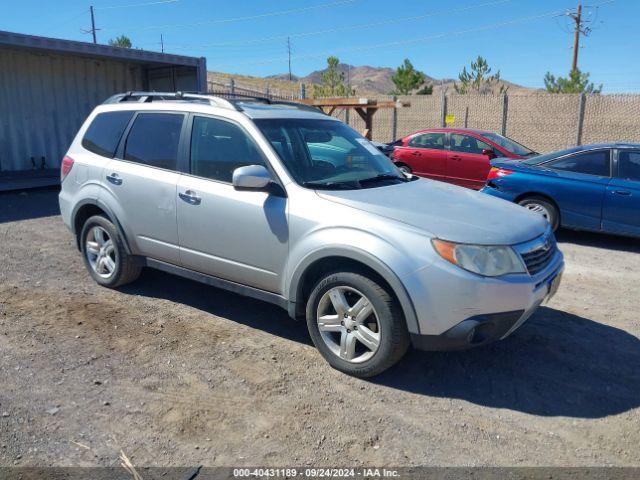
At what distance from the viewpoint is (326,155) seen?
15.2 ft

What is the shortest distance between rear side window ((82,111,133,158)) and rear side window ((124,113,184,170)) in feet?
0.60

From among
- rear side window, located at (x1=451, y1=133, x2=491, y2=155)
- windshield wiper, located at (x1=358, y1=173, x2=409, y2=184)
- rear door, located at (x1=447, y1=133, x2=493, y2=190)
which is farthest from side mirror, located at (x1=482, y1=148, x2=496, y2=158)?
windshield wiper, located at (x1=358, y1=173, x2=409, y2=184)

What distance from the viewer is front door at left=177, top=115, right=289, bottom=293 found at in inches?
160

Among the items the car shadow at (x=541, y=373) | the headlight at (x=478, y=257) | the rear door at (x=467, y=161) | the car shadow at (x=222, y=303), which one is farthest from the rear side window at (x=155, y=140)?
the rear door at (x=467, y=161)

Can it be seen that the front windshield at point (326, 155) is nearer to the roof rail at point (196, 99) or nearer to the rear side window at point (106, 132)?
the roof rail at point (196, 99)

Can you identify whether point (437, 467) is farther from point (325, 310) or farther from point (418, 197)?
point (418, 197)

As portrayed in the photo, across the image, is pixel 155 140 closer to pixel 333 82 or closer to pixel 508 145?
pixel 508 145

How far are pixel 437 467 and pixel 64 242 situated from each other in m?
6.11

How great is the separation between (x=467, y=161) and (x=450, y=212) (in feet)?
→ 25.8

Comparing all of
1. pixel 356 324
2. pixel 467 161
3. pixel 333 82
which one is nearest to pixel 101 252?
pixel 356 324

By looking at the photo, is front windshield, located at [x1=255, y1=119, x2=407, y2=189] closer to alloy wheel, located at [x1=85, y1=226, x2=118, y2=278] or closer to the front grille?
the front grille

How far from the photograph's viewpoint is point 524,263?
11.8 feet

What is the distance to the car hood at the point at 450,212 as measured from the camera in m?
3.53

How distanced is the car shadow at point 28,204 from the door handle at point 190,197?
5582 mm
